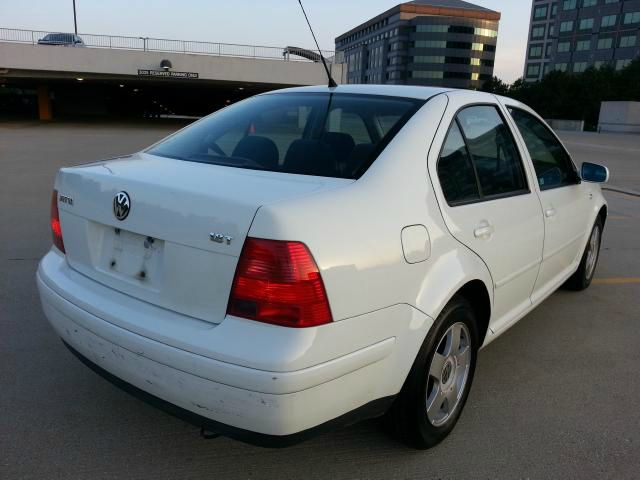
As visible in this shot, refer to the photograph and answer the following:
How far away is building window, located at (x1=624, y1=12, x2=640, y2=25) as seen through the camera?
83.6 meters

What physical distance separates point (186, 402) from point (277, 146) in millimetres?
1376

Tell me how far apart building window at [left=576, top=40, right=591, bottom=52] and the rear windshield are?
104 meters

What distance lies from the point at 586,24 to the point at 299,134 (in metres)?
105

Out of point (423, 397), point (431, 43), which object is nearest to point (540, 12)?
point (431, 43)

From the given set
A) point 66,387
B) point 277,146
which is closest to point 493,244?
point 277,146

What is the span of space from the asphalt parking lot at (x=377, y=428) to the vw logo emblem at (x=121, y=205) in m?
1.07

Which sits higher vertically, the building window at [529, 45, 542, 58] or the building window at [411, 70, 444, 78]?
the building window at [529, 45, 542, 58]

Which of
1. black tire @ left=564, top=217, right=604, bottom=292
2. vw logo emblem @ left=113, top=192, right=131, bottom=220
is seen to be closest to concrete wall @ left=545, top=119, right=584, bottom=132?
black tire @ left=564, top=217, right=604, bottom=292

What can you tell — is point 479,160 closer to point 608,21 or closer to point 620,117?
point 620,117

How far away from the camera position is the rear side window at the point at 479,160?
261cm

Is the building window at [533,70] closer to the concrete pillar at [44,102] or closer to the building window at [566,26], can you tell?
the building window at [566,26]

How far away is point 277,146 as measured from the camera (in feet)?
9.34

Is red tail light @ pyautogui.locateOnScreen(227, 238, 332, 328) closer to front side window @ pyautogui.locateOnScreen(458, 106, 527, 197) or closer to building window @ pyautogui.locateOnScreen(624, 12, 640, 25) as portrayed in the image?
front side window @ pyautogui.locateOnScreen(458, 106, 527, 197)

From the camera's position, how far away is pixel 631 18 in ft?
277
